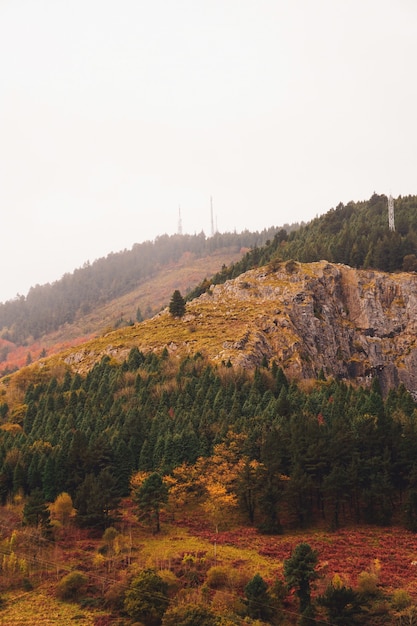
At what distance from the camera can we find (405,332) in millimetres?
151375

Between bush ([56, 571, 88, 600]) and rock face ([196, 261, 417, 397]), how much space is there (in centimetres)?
7662

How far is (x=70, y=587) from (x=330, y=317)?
4323 inches

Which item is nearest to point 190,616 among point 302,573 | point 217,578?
point 217,578

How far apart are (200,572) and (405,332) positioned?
109293mm

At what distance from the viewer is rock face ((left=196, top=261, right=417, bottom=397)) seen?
138 metres

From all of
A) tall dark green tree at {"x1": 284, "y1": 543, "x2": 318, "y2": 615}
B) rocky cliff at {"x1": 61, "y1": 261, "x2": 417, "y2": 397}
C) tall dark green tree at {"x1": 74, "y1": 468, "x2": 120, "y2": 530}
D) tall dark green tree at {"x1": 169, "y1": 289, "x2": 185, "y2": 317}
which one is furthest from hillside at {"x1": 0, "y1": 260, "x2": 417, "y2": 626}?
tall dark green tree at {"x1": 169, "y1": 289, "x2": 185, "y2": 317}

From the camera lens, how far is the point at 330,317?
502ft

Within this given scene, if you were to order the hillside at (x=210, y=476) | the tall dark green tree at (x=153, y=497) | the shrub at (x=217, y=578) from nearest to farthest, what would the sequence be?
the shrub at (x=217, y=578), the hillside at (x=210, y=476), the tall dark green tree at (x=153, y=497)

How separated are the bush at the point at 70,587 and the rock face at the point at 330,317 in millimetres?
76625

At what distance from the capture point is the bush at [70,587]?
5706cm

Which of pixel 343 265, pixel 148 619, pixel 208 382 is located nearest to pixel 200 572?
pixel 148 619

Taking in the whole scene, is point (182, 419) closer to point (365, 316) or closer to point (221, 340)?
point (221, 340)

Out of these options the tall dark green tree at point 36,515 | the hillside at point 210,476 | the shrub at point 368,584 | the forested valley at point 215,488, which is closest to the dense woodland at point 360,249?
the hillside at point 210,476

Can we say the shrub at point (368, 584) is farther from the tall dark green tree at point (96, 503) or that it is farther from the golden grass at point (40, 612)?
the tall dark green tree at point (96, 503)
